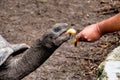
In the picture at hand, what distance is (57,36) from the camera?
2.34 m

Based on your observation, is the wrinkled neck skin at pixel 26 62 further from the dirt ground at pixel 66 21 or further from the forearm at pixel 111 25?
the dirt ground at pixel 66 21

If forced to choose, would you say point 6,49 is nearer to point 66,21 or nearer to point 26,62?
point 26,62

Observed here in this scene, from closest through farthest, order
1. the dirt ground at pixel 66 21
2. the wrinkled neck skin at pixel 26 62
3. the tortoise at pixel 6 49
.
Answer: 1. the wrinkled neck skin at pixel 26 62
2. the tortoise at pixel 6 49
3. the dirt ground at pixel 66 21

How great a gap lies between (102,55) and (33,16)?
1458 millimetres

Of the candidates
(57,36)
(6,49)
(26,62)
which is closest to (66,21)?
(6,49)

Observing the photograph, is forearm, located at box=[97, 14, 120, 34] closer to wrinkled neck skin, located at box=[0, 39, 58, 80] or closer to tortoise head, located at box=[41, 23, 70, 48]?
tortoise head, located at box=[41, 23, 70, 48]

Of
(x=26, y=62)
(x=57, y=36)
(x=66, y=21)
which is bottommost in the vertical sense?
(x=66, y=21)

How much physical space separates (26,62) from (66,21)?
6.61 feet

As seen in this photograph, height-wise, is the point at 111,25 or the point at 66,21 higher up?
the point at 111,25

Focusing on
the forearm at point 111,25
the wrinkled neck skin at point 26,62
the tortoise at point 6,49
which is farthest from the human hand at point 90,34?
the tortoise at point 6,49

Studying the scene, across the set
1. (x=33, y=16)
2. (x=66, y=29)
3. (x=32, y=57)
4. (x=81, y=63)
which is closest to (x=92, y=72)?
(x=81, y=63)

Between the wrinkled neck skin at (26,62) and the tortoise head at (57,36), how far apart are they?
0.15ft

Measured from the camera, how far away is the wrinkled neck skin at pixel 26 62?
8.18 ft

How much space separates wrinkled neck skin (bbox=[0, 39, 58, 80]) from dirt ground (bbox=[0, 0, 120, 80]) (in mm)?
647
